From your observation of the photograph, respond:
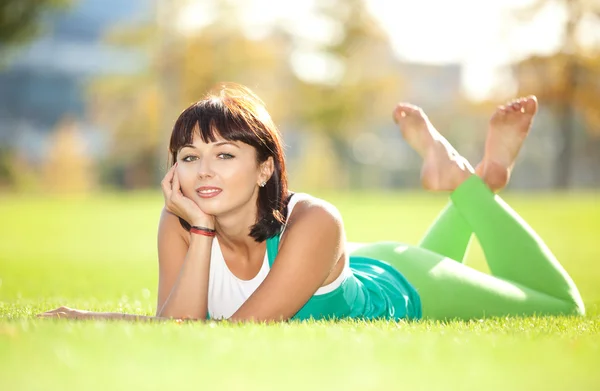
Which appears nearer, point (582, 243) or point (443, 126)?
point (582, 243)

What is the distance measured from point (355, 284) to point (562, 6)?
3565 centimetres

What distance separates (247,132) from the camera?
4.16 metres

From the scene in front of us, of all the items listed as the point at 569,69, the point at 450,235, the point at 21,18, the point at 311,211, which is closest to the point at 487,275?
the point at 450,235

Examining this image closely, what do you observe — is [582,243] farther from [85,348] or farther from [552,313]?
[85,348]

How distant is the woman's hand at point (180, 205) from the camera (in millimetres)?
4211

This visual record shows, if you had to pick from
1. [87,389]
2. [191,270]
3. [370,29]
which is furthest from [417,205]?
[370,29]

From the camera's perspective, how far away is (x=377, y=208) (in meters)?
21.4

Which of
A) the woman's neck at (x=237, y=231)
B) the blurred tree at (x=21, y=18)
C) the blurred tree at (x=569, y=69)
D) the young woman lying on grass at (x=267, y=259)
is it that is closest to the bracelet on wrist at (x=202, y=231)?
the young woman lying on grass at (x=267, y=259)

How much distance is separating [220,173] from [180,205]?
306 millimetres

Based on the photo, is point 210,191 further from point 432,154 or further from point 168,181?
point 432,154

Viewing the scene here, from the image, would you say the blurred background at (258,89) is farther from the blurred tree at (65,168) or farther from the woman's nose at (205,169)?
the woman's nose at (205,169)

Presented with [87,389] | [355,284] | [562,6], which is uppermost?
[562,6]

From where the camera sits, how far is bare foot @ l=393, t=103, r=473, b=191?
5.67 m

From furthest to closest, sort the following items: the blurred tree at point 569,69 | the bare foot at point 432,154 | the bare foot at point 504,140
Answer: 1. the blurred tree at point 569,69
2. the bare foot at point 504,140
3. the bare foot at point 432,154
